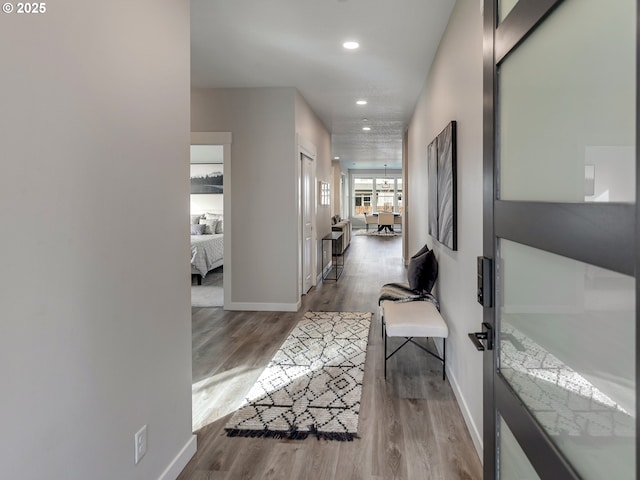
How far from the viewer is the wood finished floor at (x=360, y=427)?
6.84 feet

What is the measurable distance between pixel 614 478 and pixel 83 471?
146 cm

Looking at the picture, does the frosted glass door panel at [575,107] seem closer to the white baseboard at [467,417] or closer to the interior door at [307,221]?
the white baseboard at [467,417]

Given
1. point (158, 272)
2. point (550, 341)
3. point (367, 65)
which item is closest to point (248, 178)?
point (367, 65)

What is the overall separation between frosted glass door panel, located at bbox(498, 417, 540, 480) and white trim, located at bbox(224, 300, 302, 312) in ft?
13.4

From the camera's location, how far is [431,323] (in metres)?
3.05

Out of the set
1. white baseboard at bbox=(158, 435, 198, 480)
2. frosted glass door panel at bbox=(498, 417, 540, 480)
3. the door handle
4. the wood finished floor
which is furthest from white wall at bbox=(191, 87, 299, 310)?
frosted glass door panel at bbox=(498, 417, 540, 480)

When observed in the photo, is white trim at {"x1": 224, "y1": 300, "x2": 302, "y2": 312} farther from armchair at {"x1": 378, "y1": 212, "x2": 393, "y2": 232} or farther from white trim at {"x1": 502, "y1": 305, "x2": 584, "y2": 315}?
armchair at {"x1": 378, "y1": 212, "x2": 393, "y2": 232}

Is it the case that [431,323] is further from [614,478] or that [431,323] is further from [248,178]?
[248,178]

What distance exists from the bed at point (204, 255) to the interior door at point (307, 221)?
1.88 m

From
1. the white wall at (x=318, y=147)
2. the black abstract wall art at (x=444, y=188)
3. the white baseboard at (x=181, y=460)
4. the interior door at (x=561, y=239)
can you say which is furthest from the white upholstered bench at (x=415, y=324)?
the white wall at (x=318, y=147)

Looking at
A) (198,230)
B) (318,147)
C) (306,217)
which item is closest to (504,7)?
(306,217)

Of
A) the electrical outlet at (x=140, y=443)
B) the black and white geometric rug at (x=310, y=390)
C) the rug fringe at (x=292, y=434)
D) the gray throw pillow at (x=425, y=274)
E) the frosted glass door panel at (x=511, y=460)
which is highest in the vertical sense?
the gray throw pillow at (x=425, y=274)

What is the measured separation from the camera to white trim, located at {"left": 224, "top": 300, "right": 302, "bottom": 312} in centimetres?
522

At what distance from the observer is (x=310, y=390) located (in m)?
2.95
